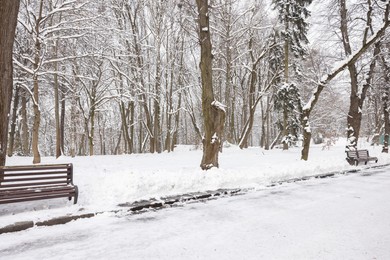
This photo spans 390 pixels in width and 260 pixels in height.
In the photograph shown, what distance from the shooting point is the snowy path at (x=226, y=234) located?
12.2 ft

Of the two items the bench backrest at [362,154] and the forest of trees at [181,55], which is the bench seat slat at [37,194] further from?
the bench backrest at [362,154]

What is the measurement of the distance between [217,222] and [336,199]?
3.91 m

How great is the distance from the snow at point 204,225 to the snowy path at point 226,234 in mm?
14

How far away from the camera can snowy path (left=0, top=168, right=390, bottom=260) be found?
373cm

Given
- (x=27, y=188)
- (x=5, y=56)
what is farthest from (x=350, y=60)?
(x=27, y=188)

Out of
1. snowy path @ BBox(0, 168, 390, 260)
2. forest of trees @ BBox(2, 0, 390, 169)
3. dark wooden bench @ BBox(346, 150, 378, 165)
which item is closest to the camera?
snowy path @ BBox(0, 168, 390, 260)

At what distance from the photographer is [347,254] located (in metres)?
3.68

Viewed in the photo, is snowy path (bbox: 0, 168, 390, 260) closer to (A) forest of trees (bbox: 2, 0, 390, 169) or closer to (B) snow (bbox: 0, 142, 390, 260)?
(B) snow (bbox: 0, 142, 390, 260)

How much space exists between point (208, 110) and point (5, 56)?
6.12 m

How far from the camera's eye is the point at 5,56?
5531 mm

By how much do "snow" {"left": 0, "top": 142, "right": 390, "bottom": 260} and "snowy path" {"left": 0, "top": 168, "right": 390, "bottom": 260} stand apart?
0.01 metres

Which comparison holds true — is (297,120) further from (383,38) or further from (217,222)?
(217,222)

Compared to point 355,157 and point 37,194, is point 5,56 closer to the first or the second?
point 37,194

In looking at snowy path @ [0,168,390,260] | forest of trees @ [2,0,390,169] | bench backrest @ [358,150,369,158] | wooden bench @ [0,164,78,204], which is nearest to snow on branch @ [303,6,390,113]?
forest of trees @ [2,0,390,169]
